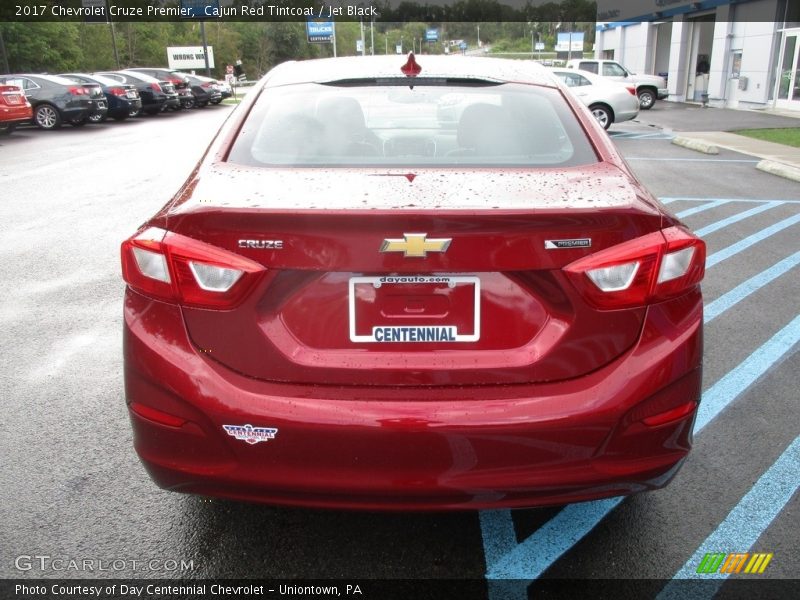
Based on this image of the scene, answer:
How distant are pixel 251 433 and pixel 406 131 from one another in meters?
1.76

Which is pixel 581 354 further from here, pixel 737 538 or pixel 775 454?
pixel 775 454

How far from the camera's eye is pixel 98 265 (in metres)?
6.74

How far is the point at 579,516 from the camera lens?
114 inches

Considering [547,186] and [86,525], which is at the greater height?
[547,186]

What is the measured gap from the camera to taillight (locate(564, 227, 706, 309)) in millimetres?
2115

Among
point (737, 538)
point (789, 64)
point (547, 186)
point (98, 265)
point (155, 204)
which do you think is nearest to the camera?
point (547, 186)

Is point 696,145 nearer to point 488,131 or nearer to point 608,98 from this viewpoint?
point 608,98

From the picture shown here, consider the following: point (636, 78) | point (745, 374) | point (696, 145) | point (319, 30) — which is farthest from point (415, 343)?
point (319, 30)

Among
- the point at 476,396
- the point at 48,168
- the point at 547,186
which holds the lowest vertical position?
the point at 48,168

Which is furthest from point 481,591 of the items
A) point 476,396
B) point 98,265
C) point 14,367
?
point 98,265

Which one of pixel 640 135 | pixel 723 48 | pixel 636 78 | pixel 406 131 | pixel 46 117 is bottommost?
pixel 640 135

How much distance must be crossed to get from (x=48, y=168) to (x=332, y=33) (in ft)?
212

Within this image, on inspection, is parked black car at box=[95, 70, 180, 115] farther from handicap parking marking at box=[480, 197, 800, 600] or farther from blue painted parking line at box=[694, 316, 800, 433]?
blue painted parking line at box=[694, 316, 800, 433]

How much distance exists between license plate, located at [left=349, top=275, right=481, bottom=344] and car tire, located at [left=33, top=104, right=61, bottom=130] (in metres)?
22.8
